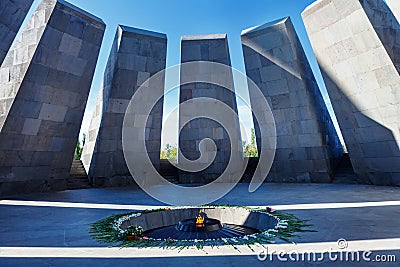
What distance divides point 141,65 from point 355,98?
818cm

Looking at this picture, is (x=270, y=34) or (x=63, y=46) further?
(x=270, y=34)

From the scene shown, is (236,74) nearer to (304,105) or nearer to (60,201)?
(304,105)

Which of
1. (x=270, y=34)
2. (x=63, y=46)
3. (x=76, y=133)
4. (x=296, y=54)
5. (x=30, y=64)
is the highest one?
(x=270, y=34)

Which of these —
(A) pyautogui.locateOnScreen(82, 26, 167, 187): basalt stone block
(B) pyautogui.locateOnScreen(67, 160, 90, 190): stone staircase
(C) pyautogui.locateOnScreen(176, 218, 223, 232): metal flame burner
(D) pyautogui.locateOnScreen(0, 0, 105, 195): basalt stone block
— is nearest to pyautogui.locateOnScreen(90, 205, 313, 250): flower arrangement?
(C) pyautogui.locateOnScreen(176, 218, 223, 232): metal flame burner

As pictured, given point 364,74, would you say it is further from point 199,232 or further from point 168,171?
point 168,171

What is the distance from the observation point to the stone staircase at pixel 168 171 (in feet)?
42.4

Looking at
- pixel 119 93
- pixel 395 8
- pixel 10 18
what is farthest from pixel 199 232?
pixel 395 8

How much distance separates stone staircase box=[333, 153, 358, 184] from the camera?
35.6ft

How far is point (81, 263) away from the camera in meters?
3.03

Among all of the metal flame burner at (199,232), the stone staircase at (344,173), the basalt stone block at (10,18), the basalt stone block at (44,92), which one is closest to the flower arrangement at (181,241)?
the metal flame burner at (199,232)

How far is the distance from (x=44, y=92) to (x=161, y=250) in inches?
291

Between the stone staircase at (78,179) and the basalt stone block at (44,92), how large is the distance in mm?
733

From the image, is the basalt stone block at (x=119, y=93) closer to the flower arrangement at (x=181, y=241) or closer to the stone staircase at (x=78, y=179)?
the stone staircase at (x=78, y=179)

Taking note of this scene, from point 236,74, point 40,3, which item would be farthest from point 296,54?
point 40,3
